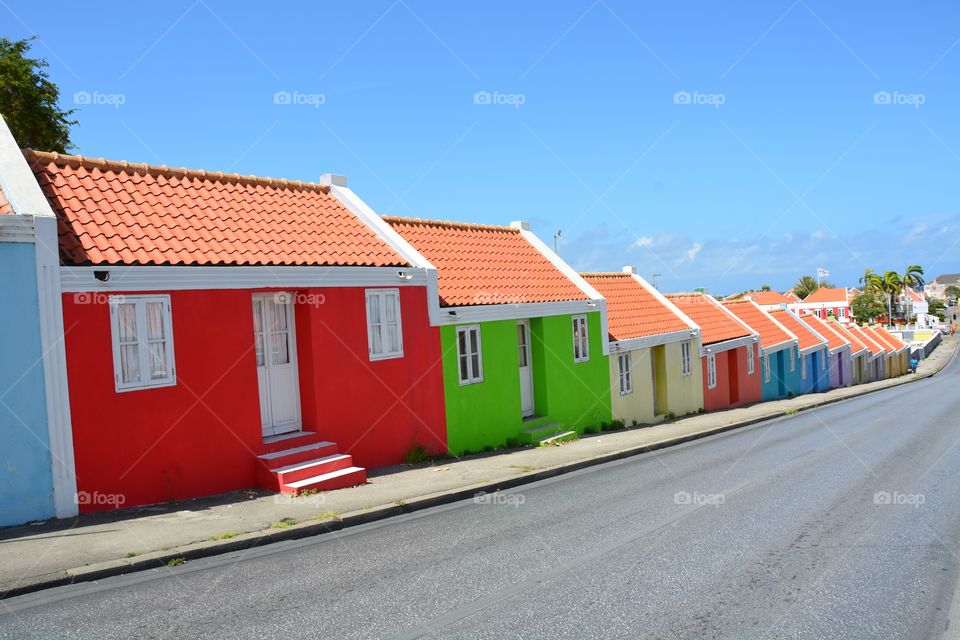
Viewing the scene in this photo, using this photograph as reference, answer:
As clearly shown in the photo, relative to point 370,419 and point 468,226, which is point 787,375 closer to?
point 468,226

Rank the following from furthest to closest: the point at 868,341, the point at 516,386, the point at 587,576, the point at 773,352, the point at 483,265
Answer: the point at 868,341 < the point at 773,352 < the point at 483,265 < the point at 516,386 < the point at 587,576

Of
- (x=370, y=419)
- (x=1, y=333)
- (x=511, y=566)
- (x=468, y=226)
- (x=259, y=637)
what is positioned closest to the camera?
(x=259, y=637)

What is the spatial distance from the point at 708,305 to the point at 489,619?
2593cm

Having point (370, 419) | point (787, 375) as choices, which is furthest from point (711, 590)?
point (787, 375)

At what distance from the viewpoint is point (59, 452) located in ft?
26.1

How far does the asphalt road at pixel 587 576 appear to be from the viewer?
541 cm

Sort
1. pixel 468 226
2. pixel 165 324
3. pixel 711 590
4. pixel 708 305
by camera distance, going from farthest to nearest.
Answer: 1. pixel 708 305
2. pixel 468 226
3. pixel 165 324
4. pixel 711 590

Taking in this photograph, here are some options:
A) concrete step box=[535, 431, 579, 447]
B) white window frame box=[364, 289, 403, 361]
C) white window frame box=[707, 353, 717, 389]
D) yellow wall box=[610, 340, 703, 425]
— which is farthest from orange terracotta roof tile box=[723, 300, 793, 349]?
white window frame box=[364, 289, 403, 361]

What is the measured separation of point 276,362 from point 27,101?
50.0ft

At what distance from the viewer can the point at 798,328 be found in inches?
1583

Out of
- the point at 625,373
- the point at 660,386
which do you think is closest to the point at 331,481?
the point at 625,373

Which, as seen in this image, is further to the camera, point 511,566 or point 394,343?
point 394,343

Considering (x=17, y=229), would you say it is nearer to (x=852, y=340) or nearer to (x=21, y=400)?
(x=21, y=400)

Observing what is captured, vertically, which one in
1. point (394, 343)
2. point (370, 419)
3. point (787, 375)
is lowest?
point (787, 375)
